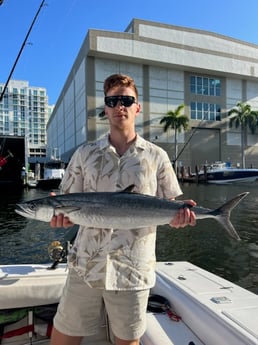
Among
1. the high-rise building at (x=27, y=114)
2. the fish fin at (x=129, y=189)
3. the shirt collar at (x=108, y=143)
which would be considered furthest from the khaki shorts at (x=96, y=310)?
the high-rise building at (x=27, y=114)

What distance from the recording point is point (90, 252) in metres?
2.19

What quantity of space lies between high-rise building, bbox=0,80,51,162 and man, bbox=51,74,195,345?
124 meters

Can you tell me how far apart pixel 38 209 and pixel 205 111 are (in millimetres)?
53826

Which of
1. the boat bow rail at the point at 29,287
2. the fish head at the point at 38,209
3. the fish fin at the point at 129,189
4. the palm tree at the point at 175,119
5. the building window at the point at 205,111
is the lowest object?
the boat bow rail at the point at 29,287

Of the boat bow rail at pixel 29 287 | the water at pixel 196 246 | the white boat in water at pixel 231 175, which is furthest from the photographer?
the white boat in water at pixel 231 175

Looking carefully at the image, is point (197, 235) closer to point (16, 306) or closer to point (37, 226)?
point (37, 226)

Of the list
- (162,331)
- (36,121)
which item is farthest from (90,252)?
(36,121)

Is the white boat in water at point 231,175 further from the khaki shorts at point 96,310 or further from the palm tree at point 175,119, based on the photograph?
the khaki shorts at point 96,310

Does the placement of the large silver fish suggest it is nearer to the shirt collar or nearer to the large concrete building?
the shirt collar

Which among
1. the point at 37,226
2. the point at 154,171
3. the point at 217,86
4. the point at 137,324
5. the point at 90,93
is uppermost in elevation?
the point at 217,86

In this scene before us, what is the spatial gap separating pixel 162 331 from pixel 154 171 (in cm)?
149

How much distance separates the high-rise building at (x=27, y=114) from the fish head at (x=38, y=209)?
12435 centimetres

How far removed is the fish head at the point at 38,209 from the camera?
2.25 meters

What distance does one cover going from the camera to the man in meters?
2.16
